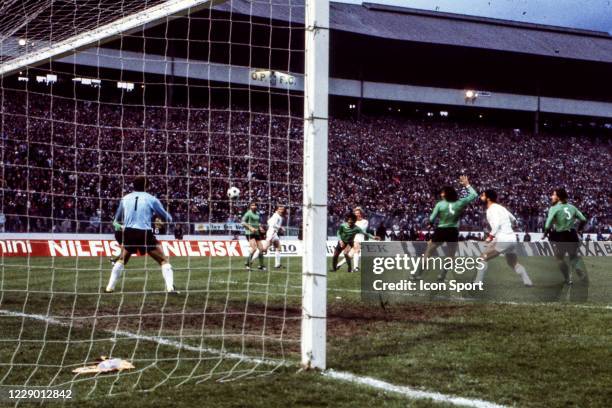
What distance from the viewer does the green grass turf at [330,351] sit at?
4.98m

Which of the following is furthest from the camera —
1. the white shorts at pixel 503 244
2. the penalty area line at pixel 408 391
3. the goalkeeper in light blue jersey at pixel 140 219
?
the white shorts at pixel 503 244

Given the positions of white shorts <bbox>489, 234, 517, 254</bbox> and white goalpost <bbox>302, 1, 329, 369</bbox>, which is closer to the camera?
white goalpost <bbox>302, 1, 329, 369</bbox>

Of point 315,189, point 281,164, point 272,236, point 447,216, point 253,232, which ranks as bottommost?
point 272,236

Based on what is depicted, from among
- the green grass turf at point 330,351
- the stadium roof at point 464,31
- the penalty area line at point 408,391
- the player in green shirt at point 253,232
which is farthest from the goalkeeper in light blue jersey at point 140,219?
the stadium roof at point 464,31

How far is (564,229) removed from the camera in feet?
41.9

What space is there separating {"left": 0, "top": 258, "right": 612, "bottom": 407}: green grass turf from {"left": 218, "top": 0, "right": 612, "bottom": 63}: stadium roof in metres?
33.0

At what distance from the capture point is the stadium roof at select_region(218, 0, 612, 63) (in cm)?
4384

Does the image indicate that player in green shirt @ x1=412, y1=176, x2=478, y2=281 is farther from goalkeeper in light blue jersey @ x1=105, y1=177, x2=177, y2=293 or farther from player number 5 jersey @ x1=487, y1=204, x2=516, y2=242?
goalkeeper in light blue jersey @ x1=105, y1=177, x2=177, y2=293

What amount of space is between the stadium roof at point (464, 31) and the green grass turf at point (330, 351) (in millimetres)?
32983

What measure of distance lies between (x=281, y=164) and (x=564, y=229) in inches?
552

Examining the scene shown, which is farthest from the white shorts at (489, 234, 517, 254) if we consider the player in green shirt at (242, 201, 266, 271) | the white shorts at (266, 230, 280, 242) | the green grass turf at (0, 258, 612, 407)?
the white shorts at (266, 230, 280, 242)

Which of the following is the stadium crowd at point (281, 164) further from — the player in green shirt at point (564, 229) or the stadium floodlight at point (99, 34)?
the stadium floodlight at point (99, 34)

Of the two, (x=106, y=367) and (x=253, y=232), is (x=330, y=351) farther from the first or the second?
(x=253, y=232)

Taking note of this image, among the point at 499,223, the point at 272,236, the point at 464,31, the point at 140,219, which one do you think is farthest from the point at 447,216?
the point at 464,31
